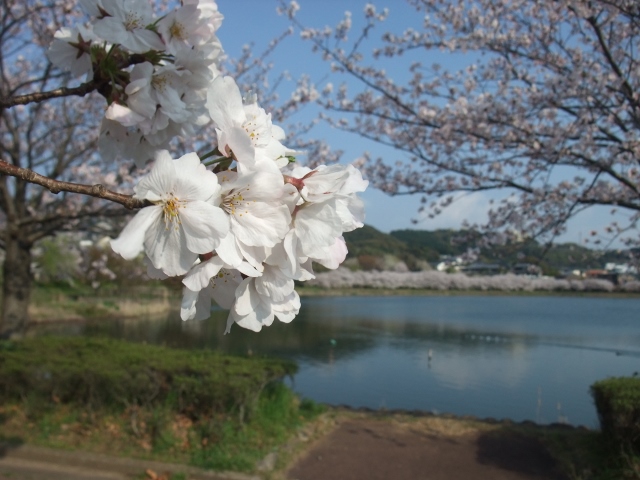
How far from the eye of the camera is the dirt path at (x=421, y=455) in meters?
4.55

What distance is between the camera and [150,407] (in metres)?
4.88

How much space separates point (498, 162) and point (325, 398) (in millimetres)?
4191

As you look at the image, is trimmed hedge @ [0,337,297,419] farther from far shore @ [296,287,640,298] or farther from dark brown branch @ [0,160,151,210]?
far shore @ [296,287,640,298]

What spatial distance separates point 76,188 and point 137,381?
4507 mm

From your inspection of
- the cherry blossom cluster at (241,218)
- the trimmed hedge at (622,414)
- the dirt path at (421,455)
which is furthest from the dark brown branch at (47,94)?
the trimmed hedge at (622,414)

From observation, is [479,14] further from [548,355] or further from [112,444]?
[548,355]

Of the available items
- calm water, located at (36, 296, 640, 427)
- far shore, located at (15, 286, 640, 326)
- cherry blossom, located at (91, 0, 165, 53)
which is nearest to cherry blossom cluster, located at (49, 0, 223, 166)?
cherry blossom, located at (91, 0, 165, 53)

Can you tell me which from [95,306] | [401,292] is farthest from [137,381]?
[401,292]

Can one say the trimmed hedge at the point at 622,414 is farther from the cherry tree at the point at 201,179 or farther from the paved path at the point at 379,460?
the cherry tree at the point at 201,179

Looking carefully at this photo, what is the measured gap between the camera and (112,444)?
179 inches

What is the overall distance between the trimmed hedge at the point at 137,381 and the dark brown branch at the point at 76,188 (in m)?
4.17

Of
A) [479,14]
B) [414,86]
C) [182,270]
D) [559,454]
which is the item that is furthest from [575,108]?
[182,270]

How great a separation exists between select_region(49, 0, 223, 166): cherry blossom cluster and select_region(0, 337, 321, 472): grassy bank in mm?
3574

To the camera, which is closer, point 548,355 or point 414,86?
point 414,86
